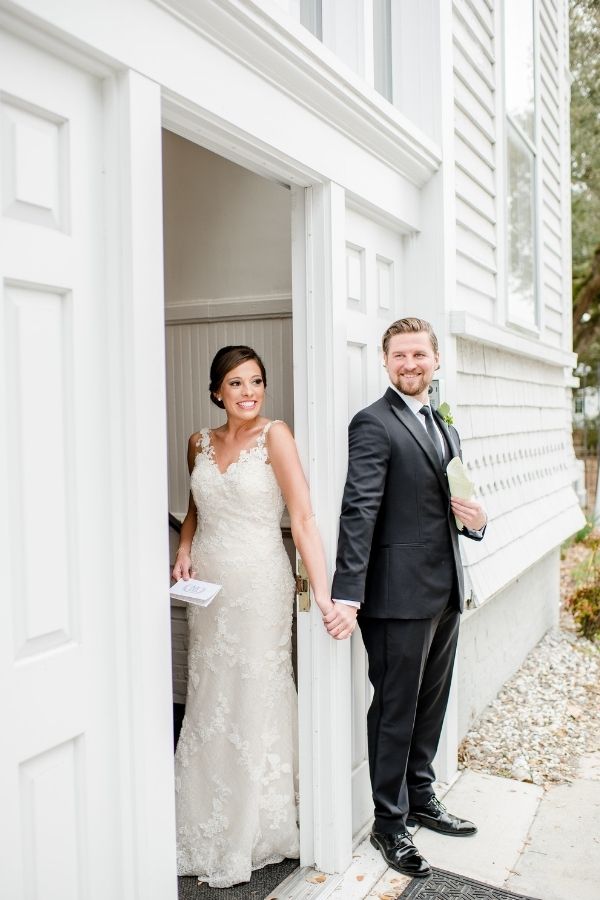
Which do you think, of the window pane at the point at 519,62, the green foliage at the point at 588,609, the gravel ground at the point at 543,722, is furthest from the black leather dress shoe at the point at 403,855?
the window pane at the point at 519,62

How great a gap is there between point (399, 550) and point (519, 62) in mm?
4072

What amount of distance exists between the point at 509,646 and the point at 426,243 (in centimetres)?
296

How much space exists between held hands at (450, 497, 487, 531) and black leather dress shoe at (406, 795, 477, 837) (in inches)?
49.7

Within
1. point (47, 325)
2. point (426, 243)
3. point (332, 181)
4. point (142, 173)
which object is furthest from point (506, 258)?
point (47, 325)

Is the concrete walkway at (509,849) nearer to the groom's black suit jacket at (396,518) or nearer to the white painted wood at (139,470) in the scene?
the groom's black suit jacket at (396,518)

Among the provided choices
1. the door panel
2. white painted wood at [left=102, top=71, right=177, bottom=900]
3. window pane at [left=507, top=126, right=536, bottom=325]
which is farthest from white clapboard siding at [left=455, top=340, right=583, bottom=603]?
the door panel

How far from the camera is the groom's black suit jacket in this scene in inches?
112

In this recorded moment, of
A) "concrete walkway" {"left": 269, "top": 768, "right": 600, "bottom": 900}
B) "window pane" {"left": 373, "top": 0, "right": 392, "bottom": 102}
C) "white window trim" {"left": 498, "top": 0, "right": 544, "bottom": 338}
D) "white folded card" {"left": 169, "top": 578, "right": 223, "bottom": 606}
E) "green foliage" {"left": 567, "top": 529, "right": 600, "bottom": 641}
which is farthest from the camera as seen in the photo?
"green foliage" {"left": 567, "top": 529, "right": 600, "bottom": 641}

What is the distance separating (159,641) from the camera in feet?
6.56

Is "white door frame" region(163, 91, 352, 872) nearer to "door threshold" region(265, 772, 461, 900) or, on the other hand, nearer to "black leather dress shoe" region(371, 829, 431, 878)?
"door threshold" region(265, 772, 461, 900)

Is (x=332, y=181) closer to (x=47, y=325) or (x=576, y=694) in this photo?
(x=47, y=325)

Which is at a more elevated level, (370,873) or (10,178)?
(10,178)

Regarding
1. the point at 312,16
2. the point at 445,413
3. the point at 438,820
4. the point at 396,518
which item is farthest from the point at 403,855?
the point at 312,16

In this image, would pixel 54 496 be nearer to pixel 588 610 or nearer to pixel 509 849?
pixel 509 849
